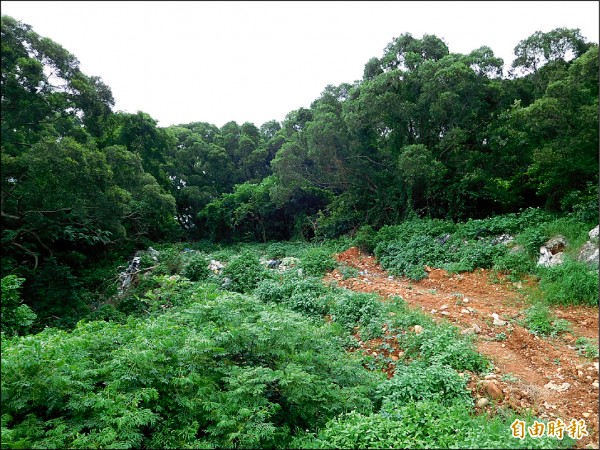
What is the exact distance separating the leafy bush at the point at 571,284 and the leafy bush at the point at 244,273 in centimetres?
575

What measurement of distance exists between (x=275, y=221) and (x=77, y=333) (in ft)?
50.6

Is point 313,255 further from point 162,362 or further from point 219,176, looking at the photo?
point 219,176

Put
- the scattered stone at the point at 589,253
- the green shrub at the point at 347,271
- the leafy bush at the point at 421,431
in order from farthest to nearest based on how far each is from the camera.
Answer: the green shrub at the point at 347,271 → the scattered stone at the point at 589,253 → the leafy bush at the point at 421,431

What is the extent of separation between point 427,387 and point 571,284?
3532mm

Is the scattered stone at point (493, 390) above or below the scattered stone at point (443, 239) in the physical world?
below

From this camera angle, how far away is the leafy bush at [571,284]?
505 cm

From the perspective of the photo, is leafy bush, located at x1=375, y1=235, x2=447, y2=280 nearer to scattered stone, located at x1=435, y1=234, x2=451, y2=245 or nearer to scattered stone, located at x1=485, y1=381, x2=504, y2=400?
scattered stone, located at x1=435, y1=234, x2=451, y2=245

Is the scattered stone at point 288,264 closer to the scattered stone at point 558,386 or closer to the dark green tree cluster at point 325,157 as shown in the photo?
the dark green tree cluster at point 325,157

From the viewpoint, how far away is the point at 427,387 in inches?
132

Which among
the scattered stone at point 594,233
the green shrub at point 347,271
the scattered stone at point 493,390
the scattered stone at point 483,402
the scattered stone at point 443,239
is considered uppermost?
the scattered stone at point 594,233

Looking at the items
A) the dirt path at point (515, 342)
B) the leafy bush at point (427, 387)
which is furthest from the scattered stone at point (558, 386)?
the leafy bush at point (427, 387)

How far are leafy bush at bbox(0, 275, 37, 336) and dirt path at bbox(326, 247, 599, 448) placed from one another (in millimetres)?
5280

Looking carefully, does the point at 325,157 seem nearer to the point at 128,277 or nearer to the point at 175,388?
the point at 128,277

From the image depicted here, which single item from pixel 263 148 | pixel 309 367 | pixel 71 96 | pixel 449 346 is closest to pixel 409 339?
pixel 449 346
